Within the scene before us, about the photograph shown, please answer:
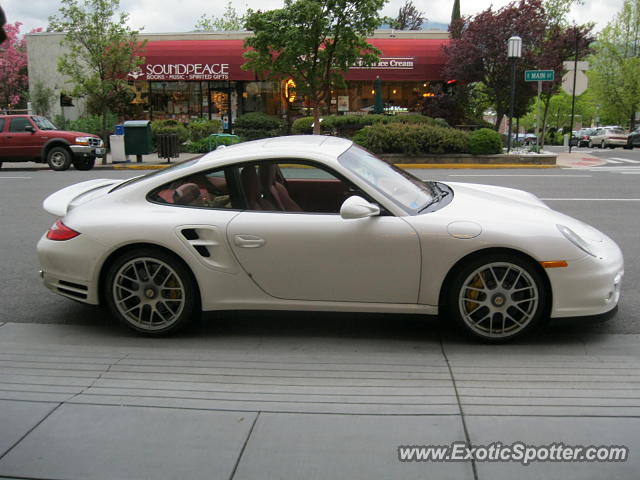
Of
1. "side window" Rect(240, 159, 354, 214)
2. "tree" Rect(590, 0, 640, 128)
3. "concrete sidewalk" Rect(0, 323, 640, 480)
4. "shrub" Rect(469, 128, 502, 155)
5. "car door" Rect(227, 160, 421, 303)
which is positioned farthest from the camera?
"tree" Rect(590, 0, 640, 128)

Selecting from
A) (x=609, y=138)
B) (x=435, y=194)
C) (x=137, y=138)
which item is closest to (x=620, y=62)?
(x=609, y=138)

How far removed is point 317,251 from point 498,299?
124 centimetres

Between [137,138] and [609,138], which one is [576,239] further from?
[609,138]

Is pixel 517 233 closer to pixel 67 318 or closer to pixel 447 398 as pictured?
pixel 447 398

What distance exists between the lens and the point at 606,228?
847 cm

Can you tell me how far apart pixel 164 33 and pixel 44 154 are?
13.0 meters

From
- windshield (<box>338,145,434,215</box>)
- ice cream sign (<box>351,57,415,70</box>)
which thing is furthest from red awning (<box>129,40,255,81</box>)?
windshield (<box>338,145,434,215</box>)

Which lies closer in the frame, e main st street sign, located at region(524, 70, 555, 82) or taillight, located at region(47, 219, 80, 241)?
taillight, located at region(47, 219, 80, 241)

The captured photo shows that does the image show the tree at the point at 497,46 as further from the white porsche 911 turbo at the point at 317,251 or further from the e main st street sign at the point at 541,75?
the white porsche 911 turbo at the point at 317,251

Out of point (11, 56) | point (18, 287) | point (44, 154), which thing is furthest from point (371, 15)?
point (11, 56)

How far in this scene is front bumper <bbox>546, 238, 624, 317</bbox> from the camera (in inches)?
162

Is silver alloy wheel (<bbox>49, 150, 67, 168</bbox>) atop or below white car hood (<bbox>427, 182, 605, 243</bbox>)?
below

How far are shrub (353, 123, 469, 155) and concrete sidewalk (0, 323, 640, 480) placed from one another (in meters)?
16.4

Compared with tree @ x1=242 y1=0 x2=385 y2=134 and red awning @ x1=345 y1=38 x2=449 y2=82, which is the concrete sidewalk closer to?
tree @ x1=242 y1=0 x2=385 y2=134
